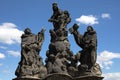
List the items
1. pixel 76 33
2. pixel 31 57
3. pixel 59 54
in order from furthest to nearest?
pixel 76 33 < pixel 59 54 < pixel 31 57

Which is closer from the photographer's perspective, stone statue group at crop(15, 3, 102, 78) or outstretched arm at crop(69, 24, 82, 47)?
stone statue group at crop(15, 3, 102, 78)

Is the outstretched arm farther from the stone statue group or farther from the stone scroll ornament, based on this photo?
the stone scroll ornament

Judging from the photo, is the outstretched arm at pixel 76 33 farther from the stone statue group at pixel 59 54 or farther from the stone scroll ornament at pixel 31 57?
the stone scroll ornament at pixel 31 57

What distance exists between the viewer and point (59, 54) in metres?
19.4

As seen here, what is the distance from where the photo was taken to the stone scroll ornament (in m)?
18.6

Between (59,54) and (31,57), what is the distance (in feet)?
5.19

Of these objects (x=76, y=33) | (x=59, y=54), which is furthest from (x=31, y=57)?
(x=76, y=33)

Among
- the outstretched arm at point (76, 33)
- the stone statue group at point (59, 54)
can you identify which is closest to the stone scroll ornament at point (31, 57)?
Result: the stone statue group at point (59, 54)

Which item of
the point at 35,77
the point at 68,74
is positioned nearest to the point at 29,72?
the point at 35,77

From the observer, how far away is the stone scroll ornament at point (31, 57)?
18.6 meters

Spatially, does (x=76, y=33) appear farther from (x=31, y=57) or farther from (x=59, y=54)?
(x=31, y=57)

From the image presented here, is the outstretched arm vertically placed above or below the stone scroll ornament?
above

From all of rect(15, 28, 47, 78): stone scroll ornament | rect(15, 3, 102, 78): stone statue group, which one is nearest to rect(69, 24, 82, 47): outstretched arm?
rect(15, 3, 102, 78): stone statue group

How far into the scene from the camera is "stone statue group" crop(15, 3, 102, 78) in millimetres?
18609
